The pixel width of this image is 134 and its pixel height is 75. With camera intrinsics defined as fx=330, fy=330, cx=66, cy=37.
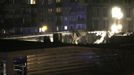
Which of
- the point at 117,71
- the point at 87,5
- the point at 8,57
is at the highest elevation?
the point at 87,5

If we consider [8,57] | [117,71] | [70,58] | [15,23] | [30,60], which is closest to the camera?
[8,57]

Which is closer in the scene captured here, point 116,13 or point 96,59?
point 96,59

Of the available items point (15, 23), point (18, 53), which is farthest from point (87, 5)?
point (18, 53)

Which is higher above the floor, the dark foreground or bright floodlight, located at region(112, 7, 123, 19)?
bright floodlight, located at region(112, 7, 123, 19)

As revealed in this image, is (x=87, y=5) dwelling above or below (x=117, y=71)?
above

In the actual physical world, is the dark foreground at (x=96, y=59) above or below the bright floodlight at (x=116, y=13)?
below

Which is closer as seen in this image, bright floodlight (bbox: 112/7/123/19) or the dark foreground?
the dark foreground

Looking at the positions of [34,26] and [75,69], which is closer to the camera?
[75,69]

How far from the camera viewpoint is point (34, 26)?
5991cm

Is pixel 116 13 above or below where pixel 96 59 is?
above

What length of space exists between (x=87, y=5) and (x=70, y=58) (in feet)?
142

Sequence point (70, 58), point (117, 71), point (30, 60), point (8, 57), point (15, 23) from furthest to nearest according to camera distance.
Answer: point (15, 23) < point (117, 71) < point (70, 58) < point (30, 60) < point (8, 57)

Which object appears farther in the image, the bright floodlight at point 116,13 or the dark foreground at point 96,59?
the bright floodlight at point 116,13

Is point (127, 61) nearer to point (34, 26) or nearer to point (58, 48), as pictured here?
point (58, 48)
